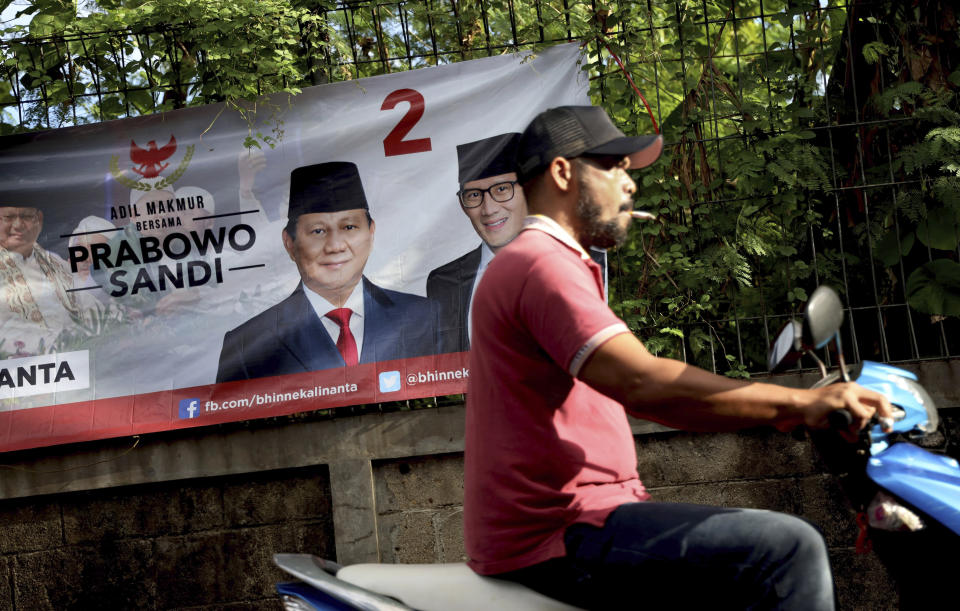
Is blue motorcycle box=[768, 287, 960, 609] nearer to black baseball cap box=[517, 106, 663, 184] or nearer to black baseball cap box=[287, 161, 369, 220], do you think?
black baseball cap box=[517, 106, 663, 184]

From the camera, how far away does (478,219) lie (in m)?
4.62

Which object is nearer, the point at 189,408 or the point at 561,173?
the point at 561,173

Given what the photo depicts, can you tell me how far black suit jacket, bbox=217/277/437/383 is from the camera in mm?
4645

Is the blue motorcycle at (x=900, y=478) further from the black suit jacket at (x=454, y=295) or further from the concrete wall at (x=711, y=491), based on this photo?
the black suit jacket at (x=454, y=295)

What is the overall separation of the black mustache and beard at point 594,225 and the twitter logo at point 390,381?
95.4 inches

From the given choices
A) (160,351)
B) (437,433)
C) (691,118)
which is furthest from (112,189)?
(691,118)

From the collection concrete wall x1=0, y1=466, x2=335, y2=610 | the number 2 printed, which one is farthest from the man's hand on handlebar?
concrete wall x1=0, y1=466, x2=335, y2=610

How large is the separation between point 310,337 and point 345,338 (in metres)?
0.19

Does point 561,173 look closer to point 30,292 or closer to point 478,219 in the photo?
point 478,219

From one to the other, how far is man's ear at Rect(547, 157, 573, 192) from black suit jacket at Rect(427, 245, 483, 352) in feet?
7.70

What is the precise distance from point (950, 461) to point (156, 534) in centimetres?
399

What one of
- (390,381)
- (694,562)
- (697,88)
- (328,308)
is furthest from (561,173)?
(697,88)

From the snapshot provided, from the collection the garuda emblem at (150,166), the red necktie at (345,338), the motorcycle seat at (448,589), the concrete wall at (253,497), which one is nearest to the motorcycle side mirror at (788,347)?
the motorcycle seat at (448,589)

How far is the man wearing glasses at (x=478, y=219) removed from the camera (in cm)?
462
